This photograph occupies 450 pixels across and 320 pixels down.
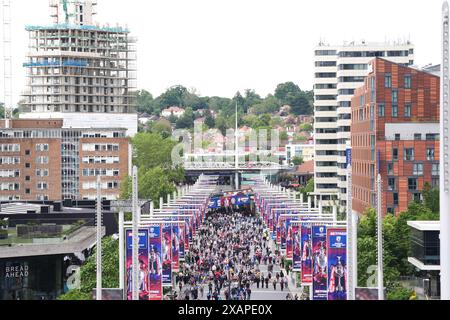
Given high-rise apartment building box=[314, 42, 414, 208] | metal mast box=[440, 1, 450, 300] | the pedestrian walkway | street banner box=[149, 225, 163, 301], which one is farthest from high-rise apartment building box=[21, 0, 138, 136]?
metal mast box=[440, 1, 450, 300]

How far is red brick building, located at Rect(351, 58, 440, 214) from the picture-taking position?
90.4 m

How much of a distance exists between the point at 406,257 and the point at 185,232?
43.0ft

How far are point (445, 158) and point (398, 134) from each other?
7538cm

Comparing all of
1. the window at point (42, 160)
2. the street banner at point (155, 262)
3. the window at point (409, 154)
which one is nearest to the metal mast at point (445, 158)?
the street banner at point (155, 262)

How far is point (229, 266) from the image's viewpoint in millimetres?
67750

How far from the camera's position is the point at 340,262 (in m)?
42.4

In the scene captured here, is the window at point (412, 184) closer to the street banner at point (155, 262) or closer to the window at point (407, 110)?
the window at point (407, 110)

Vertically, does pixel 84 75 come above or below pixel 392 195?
above

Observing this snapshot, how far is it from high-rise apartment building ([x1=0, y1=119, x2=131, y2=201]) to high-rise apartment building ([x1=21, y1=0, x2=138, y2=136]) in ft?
117

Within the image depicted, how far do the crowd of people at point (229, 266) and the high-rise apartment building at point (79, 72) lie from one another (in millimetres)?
75524

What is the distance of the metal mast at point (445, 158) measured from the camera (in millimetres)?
19891

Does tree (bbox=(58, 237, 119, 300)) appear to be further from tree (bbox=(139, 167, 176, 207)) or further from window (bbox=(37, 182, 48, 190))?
window (bbox=(37, 182, 48, 190))
